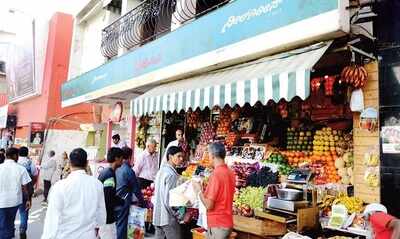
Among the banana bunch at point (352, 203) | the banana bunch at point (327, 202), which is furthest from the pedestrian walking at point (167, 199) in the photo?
the banana bunch at point (352, 203)

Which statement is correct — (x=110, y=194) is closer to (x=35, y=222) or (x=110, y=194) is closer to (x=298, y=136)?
(x=298, y=136)

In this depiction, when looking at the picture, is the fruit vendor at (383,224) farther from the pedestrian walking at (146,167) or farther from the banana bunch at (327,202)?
the pedestrian walking at (146,167)

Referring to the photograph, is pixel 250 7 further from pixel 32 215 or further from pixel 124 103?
pixel 32 215

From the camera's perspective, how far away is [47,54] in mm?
18812

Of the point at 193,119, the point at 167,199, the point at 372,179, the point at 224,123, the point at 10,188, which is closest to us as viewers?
the point at 372,179

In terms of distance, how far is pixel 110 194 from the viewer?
5.22 m

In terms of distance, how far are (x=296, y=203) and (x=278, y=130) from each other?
246cm

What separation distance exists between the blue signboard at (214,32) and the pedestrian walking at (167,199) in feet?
7.49

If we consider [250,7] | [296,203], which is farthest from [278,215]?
[250,7]

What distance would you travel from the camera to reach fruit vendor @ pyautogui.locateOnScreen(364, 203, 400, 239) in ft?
12.4

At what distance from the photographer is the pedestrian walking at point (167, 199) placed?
523cm

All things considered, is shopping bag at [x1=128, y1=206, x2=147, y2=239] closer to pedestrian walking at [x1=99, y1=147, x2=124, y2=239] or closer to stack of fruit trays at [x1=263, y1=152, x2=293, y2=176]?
pedestrian walking at [x1=99, y1=147, x2=124, y2=239]

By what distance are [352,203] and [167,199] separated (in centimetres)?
246

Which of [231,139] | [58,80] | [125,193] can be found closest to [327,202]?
[231,139]
